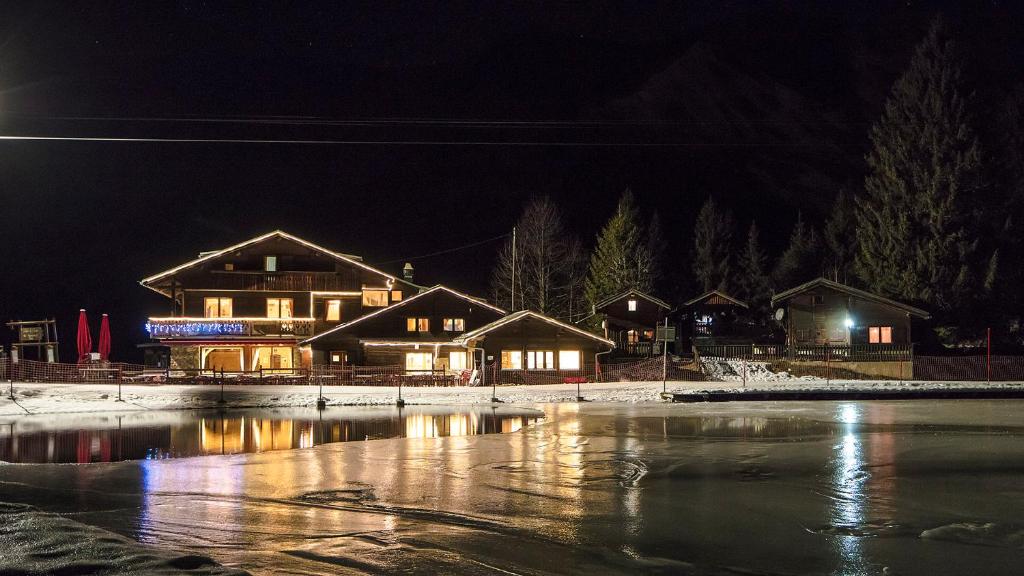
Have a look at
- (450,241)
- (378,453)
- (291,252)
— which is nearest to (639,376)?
(291,252)

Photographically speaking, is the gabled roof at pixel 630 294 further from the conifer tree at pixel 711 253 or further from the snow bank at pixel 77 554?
the snow bank at pixel 77 554

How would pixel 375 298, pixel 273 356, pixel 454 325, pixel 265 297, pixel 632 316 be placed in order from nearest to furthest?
pixel 454 325, pixel 273 356, pixel 265 297, pixel 375 298, pixel 632 316

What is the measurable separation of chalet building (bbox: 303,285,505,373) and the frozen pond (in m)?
31.6

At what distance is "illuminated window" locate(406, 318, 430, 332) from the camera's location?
2133 inches

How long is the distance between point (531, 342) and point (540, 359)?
1254 millimetres

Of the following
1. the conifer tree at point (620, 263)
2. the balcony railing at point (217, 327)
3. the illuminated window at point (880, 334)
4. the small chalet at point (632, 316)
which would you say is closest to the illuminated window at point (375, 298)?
the balcony railing at point (217, 327)

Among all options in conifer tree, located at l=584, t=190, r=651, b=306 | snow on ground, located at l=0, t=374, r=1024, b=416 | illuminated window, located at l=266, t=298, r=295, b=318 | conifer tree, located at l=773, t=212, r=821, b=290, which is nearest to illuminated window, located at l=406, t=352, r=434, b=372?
illuminated window, located at l=266, t=298, r=295, b=318

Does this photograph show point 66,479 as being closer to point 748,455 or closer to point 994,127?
point 748,455

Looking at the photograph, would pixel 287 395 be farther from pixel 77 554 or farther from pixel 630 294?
pixel 630 294

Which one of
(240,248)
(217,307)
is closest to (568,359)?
(240,248)

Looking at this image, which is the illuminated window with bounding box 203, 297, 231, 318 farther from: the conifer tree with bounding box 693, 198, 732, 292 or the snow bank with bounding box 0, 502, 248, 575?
the conifer tree with bounding box 693, 198, 732, 292

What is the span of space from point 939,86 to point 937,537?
57756mm

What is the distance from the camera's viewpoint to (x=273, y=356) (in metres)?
57.7

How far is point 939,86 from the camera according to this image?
198 ft
